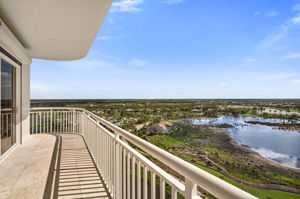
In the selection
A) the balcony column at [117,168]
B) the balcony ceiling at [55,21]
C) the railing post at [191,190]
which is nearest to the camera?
the railing post at [191,190]

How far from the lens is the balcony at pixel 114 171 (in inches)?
27.4

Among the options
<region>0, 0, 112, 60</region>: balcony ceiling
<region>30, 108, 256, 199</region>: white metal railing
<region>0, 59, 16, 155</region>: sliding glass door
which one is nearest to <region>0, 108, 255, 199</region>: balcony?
<region>30, 108, 256, 199</region>: white metal railing

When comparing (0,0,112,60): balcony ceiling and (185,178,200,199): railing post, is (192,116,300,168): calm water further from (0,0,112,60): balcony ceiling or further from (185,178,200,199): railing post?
(185,178,200,199): railing post

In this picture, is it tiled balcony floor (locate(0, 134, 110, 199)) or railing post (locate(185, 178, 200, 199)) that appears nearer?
railing post (locate(185, 178, 200, 199))

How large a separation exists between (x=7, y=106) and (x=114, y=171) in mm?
3104

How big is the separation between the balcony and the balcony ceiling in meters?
1.53

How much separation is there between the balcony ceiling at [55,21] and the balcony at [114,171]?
1.53m

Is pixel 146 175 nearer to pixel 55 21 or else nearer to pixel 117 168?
pixel 117 168

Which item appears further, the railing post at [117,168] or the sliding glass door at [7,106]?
the sliding glass door at [7,106]

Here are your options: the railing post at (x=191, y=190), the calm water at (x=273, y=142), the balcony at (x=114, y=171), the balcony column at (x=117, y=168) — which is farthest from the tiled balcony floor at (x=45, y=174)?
the calm water at (x=273, y=142)

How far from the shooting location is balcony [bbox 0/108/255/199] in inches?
27.4

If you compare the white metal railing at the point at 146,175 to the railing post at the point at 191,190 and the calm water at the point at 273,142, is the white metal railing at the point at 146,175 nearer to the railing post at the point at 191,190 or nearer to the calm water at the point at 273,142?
the railing post at the point at 191,190

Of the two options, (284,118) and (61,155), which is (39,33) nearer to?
(61,155)

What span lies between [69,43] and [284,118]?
158ft
